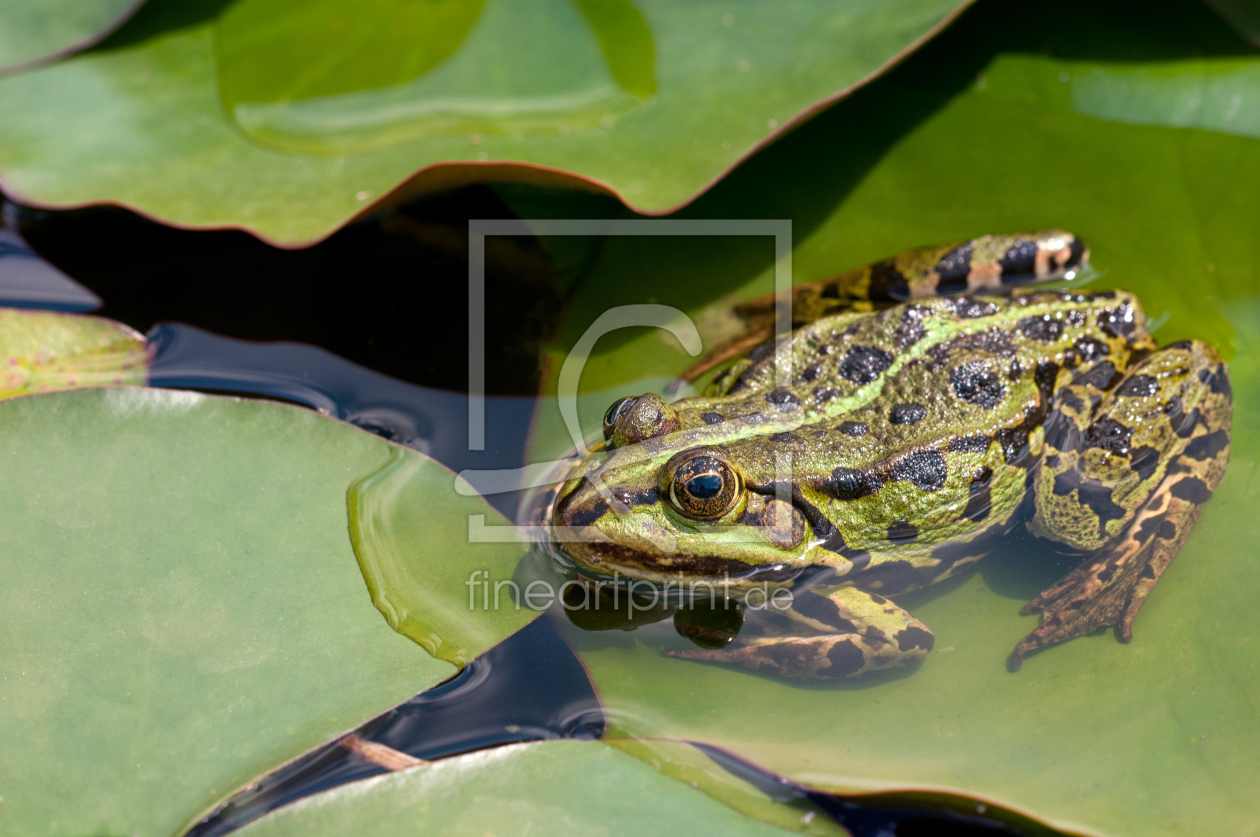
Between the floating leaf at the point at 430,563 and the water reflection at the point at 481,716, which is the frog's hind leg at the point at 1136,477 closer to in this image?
the water reflection at the point at 481,716

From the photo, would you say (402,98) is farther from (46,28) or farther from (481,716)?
(481,716)

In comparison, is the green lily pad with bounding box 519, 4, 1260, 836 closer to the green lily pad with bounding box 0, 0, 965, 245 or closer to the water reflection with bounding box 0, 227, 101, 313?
the green lily pad with bounding box 0, 0, 965, 245

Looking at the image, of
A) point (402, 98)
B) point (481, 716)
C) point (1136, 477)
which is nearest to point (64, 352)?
point (402, 98)

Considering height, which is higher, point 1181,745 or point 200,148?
point 200,148

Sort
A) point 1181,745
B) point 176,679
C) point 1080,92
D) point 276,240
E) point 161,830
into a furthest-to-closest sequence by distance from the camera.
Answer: point 1080,92 < point 276,240 < point 1181,745 < point 176,679 < point 161,830

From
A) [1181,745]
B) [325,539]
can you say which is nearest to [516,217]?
[325,539]

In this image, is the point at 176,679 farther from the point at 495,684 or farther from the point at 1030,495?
the point at 1030,495

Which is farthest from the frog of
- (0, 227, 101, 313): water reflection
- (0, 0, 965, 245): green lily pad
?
(0, 227, 101, 313): water reflection
